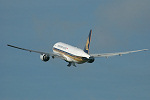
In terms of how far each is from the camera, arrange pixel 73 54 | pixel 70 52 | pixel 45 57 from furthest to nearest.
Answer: pixel 45 57 → pixel 70 52 → pixel 73 54

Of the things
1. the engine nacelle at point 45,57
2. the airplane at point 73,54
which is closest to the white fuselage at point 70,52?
the airplane at point 73,54

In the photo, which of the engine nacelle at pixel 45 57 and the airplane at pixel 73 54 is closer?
the airplane at pixel 73 54

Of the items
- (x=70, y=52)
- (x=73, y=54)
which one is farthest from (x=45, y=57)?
(x=73, y=54)

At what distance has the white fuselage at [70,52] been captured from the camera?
11827 cm

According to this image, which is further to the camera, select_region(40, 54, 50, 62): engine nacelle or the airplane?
select_region(40, 54, 50, 62): engine nacelle

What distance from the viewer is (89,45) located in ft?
390

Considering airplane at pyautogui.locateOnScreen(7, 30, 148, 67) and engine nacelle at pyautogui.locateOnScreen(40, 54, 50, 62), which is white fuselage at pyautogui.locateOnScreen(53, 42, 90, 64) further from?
engine nacelle at pyautogui.locateOnScreen(40, 54, 50, 62)

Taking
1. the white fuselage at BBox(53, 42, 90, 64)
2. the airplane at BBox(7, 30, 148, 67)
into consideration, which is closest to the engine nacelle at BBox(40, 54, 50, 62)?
the airplane at BBox(7, 30, 148, 67)

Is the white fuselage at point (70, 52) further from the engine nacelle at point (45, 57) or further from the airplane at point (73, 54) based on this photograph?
the engine nacelle at point (45, 57)

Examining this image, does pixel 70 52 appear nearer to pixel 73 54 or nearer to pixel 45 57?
pixel 73 54

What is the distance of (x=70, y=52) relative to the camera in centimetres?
12394

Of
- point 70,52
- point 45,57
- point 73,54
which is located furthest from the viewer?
point 45,57

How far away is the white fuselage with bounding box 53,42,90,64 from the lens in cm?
11827

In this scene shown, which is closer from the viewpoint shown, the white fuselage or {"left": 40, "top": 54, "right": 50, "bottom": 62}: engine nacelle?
the white fuselage
